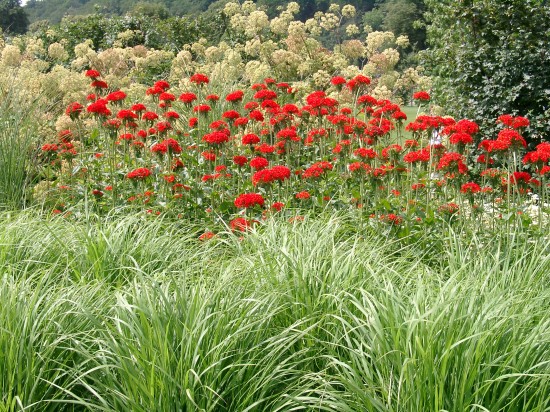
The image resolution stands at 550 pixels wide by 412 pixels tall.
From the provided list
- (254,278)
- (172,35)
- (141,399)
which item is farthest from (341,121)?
(172,35)

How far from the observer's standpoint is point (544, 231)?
4172 mm

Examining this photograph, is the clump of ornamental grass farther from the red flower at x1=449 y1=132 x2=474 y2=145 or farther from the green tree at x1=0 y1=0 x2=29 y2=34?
the green tree at x1=0 y1=0 x2=29 y2=34

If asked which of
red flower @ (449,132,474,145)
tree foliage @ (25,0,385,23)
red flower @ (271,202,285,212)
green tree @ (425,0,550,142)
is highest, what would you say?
red flower @ (449,132,474,145)

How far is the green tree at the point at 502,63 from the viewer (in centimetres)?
854

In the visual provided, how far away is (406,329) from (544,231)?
199cm

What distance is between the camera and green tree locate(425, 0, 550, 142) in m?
8.54

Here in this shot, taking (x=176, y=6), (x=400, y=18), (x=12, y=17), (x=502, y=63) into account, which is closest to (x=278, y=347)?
(x=502, y=63)

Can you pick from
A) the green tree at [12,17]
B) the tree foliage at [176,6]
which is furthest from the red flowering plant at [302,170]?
the green tree at [12,17]

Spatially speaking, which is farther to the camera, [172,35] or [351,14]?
[172,35]

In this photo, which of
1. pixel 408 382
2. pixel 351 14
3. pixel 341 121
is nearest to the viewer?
pixel 408 382

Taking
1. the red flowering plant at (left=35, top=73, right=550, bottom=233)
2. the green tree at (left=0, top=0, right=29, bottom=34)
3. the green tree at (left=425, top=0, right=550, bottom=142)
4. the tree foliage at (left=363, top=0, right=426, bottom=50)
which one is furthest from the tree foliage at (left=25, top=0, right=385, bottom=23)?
the red flowering plant at (left=35, top=73, right=550, bottom=233)

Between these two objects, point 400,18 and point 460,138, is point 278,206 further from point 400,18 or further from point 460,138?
point 400,18

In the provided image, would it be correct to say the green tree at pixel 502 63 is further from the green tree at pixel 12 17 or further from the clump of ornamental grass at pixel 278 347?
the green tree at pixel 12 17

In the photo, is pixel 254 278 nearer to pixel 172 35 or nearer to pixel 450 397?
pixel 450 397
